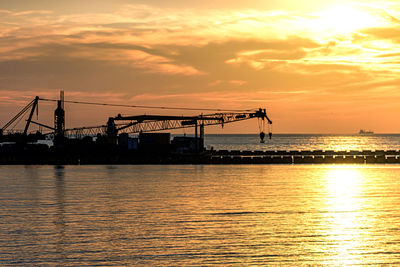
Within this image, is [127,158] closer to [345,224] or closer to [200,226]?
[200,226]

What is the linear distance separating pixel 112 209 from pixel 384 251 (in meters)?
24.2

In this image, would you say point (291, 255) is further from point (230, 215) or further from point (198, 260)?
point (230, 215)

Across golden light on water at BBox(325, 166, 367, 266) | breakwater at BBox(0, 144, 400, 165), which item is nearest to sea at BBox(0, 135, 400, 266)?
golden light on water at BBox(325, 166, 367, 266)

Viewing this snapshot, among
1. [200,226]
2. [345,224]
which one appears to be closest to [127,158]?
[200,226]

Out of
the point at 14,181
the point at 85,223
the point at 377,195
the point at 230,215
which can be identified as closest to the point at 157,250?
the point at 85,223

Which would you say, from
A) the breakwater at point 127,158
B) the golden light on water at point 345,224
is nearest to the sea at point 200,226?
the golden light on water at point 345,224

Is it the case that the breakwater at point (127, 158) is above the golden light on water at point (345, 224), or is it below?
above

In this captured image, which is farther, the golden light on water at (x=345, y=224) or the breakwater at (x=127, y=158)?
the breakwater at (x=127, y=158)

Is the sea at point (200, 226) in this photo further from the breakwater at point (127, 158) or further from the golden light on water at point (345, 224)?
the breakwater at point (127, 158)

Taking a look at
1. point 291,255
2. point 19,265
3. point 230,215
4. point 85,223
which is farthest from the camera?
point 230,215

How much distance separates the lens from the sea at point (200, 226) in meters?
29.1

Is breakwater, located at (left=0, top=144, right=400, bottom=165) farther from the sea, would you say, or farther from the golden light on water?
the golden light on water

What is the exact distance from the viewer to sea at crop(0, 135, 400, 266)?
29.1m

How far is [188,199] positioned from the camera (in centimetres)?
5444
